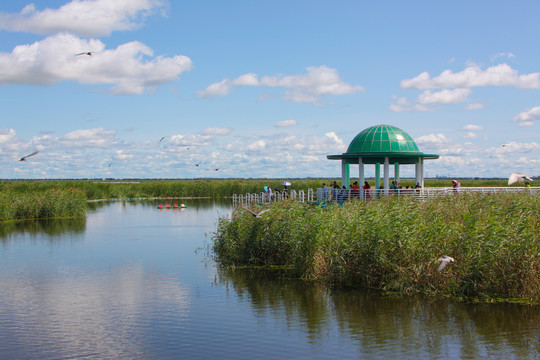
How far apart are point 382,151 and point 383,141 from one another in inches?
30.4

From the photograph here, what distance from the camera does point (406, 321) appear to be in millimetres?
15109

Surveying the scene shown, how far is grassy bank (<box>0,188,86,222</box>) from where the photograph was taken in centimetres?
4606

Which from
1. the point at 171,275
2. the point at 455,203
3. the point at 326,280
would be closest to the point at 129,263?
the point at 171,275

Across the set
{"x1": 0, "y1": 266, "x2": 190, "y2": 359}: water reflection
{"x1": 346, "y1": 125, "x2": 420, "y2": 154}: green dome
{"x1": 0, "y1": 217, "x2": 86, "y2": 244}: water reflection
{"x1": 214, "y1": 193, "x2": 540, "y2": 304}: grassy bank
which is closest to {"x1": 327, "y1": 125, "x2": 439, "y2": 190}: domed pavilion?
{"x1": 346, "y1": 125, "x2": 420, "y2": 154}: green dome

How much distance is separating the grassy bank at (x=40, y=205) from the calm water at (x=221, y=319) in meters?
23.1

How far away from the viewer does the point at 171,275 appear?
22.5m

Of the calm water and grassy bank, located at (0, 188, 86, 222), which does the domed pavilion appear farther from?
grassy bank, located at (0, 188, 86, 222)

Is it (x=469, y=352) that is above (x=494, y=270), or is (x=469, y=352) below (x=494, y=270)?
below

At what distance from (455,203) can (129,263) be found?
15.1m

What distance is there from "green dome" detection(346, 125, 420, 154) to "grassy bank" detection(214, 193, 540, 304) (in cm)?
1019

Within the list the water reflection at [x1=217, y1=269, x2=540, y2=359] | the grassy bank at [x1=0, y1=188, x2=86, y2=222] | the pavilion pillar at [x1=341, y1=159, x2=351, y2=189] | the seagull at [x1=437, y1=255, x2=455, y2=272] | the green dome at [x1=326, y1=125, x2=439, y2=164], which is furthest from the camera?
the grassy bank at [x1=0, y1=188, x2=86, y2=222]

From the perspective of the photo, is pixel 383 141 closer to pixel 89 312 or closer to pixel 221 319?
pixel 221 319

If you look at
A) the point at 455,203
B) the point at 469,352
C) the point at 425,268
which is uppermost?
the point at 455,203

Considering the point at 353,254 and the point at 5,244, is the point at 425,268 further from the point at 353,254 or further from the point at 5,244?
the point at 5,244
